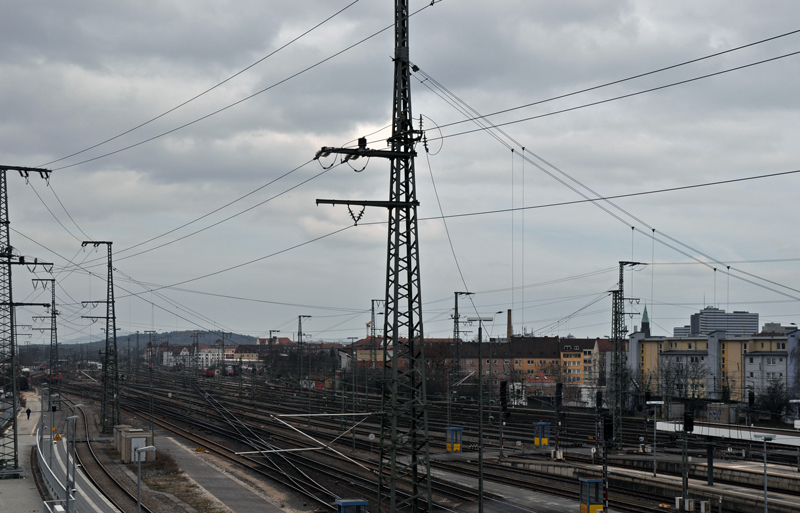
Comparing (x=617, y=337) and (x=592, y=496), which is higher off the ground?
(x=617, y=337)

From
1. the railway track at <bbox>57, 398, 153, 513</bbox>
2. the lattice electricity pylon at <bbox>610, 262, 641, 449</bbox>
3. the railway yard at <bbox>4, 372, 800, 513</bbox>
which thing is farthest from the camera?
the lattice electricity pylon at <bbox>610, 262, 641, 449</bbox>

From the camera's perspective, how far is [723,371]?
103625 mm

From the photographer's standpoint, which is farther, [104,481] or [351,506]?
[104,481]

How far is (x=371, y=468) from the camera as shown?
4428cm

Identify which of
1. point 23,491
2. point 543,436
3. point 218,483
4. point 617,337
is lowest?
point 543,436

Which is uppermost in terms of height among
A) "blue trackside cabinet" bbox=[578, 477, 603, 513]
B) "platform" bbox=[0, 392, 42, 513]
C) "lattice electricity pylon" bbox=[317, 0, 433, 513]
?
"lattice electricity pylon" bbox=[317, 0, 433, 513]

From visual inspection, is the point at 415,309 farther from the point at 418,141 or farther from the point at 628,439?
the point at 628,439

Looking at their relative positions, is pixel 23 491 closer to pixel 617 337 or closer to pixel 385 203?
pixel 385 203

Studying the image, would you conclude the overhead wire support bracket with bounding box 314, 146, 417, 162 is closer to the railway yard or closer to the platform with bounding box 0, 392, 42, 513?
the railway yard

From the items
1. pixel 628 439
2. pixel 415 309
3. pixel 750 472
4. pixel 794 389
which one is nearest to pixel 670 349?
pixel 794 389

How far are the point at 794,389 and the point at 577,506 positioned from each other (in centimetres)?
6815

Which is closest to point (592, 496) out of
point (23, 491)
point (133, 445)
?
point (23, 491)

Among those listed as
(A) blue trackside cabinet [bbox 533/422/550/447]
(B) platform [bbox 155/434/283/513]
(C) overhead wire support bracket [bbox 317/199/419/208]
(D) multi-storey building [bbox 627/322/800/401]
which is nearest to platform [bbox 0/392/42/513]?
(B) platform [bbox 155/434/283/513]

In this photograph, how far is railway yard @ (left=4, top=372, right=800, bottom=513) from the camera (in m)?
35.2
